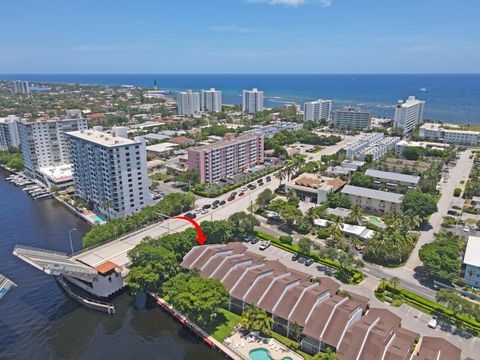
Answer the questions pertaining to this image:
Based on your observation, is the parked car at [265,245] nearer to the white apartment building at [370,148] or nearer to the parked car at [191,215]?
the parked car at [191,215]

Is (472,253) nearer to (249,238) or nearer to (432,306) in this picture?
(432,306)

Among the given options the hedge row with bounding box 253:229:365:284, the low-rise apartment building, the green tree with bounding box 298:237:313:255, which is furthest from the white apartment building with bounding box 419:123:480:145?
the green tree with bounding box 298:237:313:255

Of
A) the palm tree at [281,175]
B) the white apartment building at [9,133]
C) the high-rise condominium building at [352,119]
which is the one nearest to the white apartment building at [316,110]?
the high-rise condominium building at [352,119]

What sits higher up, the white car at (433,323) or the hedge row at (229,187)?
the hedge row at (229,187)

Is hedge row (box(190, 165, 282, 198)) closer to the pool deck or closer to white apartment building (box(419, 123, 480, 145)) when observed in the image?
the pool deck

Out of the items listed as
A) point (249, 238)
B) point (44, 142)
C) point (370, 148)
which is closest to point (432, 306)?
point (249, 238)

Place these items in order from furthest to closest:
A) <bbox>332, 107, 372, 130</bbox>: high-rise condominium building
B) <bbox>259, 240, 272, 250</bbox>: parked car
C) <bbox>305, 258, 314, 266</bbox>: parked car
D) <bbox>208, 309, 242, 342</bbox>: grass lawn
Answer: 1. <bbox>332, 107, 372, 130</bbox>: high-rise condominium building
2. <bbox>259, 240, 272, 250</bbox>: parked car
3. <bbox>305, 258, 314, 266</bbox>: parked car
4. <bbox>208, 309, 242, 342</bbox>: grass lawn

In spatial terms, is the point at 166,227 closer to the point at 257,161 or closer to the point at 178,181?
the point at 178,181

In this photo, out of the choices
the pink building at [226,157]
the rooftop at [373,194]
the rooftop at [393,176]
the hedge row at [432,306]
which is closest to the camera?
the hedge row at [432,306]
